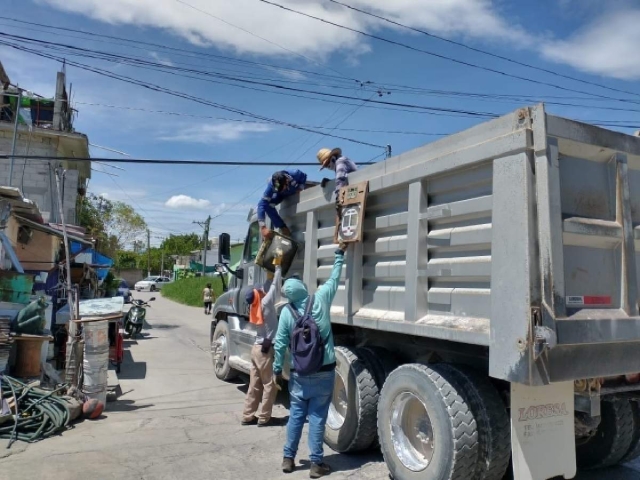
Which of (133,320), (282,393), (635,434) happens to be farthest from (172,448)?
(133,320)

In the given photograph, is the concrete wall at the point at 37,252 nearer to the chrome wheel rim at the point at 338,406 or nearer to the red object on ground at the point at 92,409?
the red object on ground at the point at 92,409

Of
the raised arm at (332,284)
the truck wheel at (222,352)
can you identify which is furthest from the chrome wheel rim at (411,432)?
the truck wheel at (222,352)

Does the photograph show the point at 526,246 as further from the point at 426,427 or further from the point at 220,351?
the point at 220,351

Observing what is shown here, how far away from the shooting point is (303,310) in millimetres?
4934

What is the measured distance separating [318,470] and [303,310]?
1.41m

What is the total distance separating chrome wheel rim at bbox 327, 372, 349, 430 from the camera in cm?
511

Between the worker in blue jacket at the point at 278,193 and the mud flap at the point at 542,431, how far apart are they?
12.3 feet

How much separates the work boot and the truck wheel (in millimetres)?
3900

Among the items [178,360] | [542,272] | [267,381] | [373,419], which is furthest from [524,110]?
[178,360]

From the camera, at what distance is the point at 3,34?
32.0 ft

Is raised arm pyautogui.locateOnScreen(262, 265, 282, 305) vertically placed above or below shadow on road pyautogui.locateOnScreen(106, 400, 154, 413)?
above

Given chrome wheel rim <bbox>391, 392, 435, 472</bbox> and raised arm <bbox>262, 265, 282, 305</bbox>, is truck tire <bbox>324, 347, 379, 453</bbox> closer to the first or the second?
chrome wheel rim <bbox>391, 392, 435, 472</bbox>

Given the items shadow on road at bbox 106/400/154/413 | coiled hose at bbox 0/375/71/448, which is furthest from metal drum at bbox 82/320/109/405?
coiled hose at bbox 0/375/71/448

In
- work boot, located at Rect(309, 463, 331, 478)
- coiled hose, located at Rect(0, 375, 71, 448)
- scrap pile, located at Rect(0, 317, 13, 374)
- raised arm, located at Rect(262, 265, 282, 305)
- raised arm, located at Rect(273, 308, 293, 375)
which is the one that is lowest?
work boot, located at Rect(309, 463, 331, 478)
